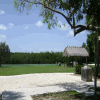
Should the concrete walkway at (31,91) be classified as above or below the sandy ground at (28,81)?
above

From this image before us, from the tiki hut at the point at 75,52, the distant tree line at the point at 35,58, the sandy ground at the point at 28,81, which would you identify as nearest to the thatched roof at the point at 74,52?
the tiki hut at the point at 75,52

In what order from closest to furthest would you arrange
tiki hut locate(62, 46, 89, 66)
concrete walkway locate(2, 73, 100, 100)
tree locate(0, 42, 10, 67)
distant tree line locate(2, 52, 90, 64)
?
concrete walkway locate(2, 73, 100, 100) → tiki hut locate(62, 46, 89, 66) → tree locate(0, 42, 10, 67) → distant tree line locate(2, 52, 90, 64)

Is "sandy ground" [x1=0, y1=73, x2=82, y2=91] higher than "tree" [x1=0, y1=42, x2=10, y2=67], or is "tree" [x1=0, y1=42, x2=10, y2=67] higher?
"tree" [x1=0, y1=42, x2=10, y2=67]

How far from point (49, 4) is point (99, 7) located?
125 inches

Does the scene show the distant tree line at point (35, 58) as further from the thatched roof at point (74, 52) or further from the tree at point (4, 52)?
the thatched roof at point (74, 52)

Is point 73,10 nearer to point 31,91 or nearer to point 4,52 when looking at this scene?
point 31,91

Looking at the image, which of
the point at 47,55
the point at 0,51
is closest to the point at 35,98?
the point at 0,51

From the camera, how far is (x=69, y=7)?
328 inches

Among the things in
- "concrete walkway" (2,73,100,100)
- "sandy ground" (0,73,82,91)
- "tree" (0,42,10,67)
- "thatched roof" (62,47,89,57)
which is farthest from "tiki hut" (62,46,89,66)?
"concrete walkway" (2,73,100,100)

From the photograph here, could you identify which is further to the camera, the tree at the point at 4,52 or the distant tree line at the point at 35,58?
the distant tree line at the point at 35,58

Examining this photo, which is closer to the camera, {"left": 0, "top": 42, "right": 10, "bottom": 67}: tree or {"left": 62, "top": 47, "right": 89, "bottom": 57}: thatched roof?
{"left": 62, "top": 47, "right": 89, "bottom": 57}: thatched roof

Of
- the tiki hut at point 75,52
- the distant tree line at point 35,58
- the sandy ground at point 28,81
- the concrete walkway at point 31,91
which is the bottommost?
the sandy ground at point 28,81

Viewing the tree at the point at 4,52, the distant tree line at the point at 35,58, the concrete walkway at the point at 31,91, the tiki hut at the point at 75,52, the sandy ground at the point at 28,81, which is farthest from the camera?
the distant tree line at the point at 35,58

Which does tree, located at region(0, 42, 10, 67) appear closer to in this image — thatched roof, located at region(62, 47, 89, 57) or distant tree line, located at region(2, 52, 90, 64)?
distant tree line, located at region(2, 52, 90, 64)
